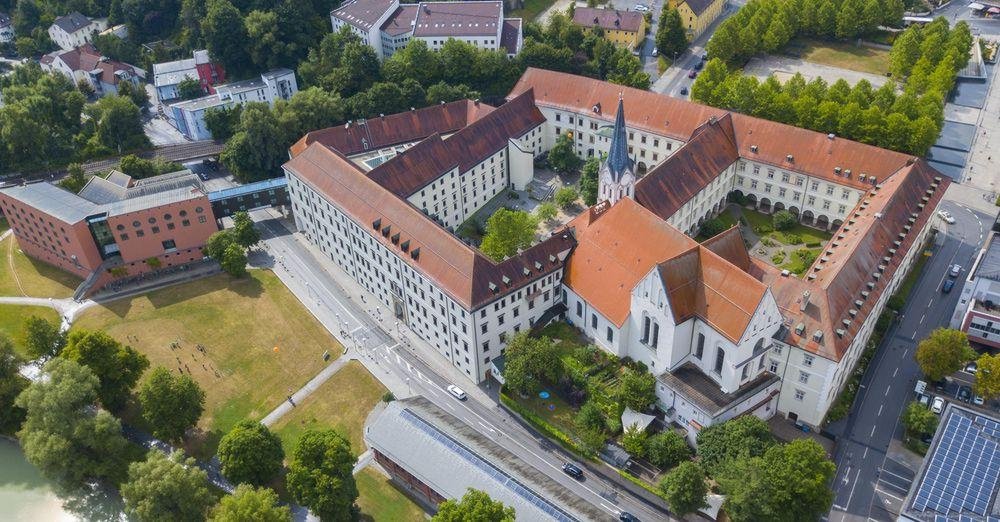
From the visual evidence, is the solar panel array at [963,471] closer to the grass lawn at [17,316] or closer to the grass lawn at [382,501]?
the grass lawn at [382,501]

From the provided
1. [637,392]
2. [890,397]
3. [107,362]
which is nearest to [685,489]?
[637,392]

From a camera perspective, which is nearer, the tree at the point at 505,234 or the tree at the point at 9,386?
the tree at the point at 9,386

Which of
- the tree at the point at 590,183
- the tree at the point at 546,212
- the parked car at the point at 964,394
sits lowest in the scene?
the parked car at the point at 964,394

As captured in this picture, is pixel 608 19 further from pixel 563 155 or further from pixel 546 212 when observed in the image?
pixel 546 212

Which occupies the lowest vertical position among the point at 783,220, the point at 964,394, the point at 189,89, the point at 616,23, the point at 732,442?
the point at 964,394

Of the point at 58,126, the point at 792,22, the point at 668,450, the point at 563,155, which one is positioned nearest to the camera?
the point at 668,450

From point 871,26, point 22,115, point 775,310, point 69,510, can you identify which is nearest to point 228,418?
point 69,510

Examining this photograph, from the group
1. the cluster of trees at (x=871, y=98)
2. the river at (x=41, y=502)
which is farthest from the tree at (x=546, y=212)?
the river at (x=41, y=502)

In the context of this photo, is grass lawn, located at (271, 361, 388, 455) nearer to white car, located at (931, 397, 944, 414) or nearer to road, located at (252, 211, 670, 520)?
road, located at (252, 211, 670, 520)
